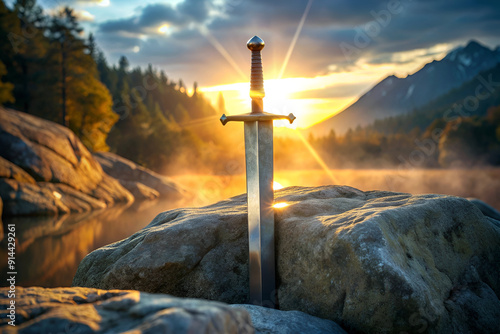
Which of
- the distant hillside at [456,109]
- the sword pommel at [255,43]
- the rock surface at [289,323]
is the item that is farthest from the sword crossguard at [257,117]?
the distant hillside at [456,109]

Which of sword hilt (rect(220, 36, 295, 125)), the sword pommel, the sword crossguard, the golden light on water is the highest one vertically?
the sword pommel

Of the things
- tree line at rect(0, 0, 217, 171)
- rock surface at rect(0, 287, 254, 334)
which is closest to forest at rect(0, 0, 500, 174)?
tree line at rect(0, 0, 217, 171)

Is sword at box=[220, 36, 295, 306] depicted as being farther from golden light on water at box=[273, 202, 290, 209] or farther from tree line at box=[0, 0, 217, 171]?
tree line at box=[0, 0, 217, 171]

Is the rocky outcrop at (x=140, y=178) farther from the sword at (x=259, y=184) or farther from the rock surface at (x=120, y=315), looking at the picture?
the rock surface at (x=120, y=315)

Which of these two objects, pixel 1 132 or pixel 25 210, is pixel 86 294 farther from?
pixel 1 132

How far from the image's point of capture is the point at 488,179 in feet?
99.6

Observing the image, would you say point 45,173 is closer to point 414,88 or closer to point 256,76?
point 256,76

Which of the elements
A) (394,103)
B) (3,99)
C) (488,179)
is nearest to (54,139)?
(3,99)

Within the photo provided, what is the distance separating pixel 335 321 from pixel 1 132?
52.5 feet

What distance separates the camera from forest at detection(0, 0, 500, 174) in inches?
1043

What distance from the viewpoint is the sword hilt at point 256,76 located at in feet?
13.1

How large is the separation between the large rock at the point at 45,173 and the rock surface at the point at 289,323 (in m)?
12.7

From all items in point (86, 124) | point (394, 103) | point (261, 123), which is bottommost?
point (261, 123)

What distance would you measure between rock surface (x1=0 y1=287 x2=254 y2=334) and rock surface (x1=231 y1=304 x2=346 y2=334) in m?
0.84
